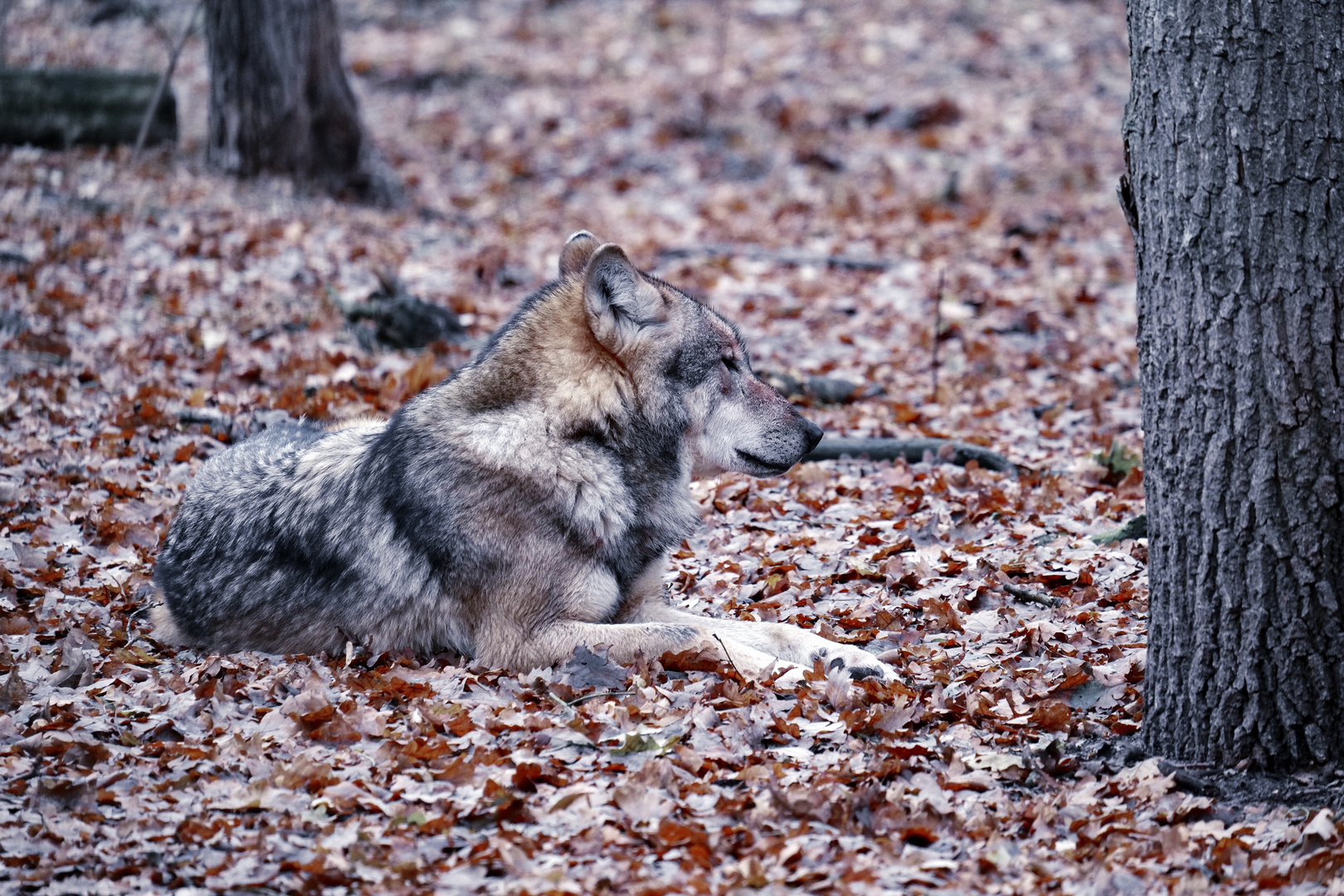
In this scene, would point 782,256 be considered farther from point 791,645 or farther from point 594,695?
point 594,695

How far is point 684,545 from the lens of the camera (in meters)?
7.20

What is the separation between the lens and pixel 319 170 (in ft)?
47.3

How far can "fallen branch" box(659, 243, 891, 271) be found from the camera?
43.7 feet

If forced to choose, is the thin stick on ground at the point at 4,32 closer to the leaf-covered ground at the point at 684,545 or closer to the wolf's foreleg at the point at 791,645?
the leaf-covered ground at the point at 684,545

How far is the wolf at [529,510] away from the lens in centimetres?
533

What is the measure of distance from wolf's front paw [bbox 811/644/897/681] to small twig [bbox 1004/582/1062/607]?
1.22 metres

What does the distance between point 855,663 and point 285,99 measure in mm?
11395

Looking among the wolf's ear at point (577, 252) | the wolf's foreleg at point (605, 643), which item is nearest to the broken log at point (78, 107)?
the wolf's ear at point (577, 252)

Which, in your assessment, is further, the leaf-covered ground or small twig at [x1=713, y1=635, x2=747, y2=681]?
small twig at [x1=713, y1=635, x2=747, y2=681]

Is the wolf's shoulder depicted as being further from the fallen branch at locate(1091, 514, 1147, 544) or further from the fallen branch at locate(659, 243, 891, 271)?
the fallen branch at locate(659, 243, 891, 271)

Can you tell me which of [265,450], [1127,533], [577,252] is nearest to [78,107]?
[265,450]

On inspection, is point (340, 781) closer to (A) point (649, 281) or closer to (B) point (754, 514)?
(A) point (649, 281)

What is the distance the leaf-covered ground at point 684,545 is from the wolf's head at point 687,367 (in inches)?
35.9

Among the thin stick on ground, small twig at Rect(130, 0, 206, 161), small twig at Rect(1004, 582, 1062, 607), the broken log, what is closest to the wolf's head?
small twig at Rect(1004, 582, 1062, 607)
